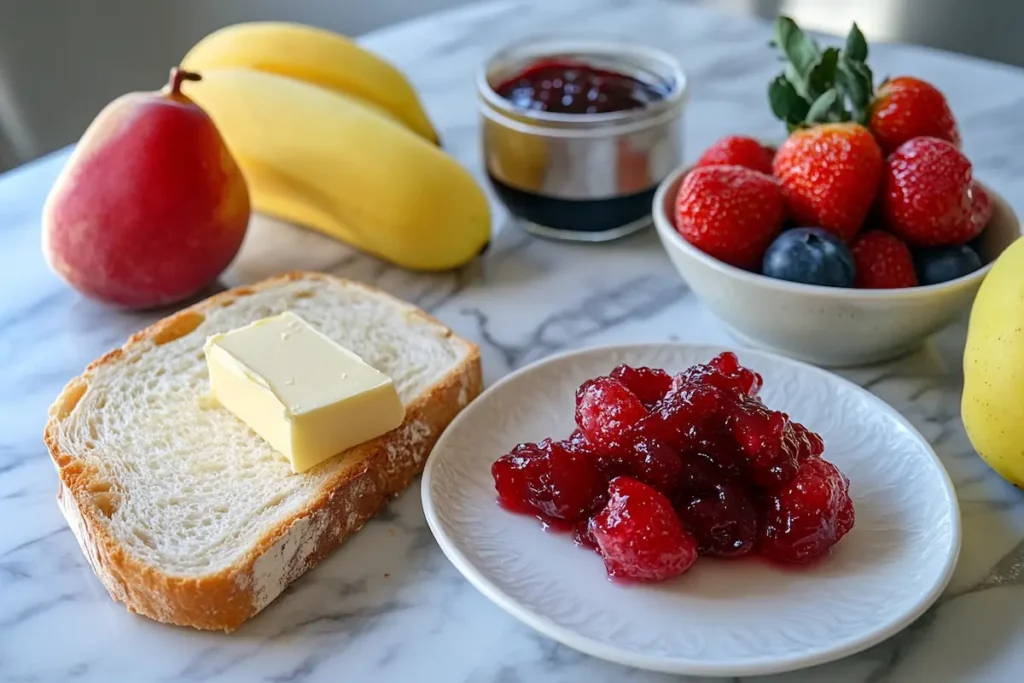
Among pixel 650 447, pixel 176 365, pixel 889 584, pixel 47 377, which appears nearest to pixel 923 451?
pixel 889 584

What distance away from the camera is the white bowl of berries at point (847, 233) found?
1.37m

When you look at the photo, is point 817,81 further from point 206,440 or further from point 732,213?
point 206,440

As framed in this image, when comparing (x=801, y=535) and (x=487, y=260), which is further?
(x=487, y=260)

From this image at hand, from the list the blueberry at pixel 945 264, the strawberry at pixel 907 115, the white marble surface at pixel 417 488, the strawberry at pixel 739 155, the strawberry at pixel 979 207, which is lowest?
the white marble surface at pixel 417 488

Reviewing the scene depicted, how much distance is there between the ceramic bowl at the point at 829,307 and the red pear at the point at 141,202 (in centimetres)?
69

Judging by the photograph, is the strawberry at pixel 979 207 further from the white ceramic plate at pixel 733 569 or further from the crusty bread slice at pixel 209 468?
the crusty bread slice at pixel 209 468

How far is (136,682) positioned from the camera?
103 centimetres

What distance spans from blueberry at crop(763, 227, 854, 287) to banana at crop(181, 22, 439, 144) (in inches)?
32.7

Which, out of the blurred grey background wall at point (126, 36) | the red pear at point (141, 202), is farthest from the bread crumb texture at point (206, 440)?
the blurred grey background wall at point (126, 36)

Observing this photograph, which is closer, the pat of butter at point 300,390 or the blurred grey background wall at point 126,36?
the pat of butter at point 300,390

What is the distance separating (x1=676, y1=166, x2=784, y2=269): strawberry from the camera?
4.60 feet

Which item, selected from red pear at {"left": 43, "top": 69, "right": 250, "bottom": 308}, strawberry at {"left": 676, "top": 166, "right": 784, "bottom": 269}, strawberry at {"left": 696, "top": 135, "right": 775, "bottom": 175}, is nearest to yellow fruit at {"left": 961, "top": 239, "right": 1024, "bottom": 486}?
strawberry at {"left": 676, "top": 166, "right": 784, "bottom": 269}

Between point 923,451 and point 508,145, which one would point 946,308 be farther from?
point 508,145

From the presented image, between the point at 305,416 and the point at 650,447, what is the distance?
1.29ft
